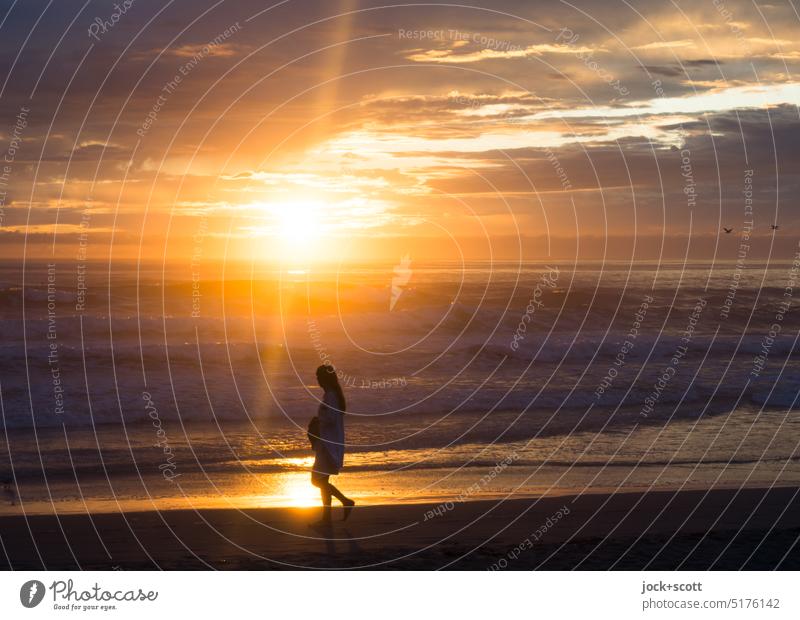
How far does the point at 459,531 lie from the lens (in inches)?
604

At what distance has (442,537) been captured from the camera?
1495cm

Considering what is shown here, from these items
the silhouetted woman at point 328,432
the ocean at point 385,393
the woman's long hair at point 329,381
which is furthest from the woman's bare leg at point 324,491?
the ocean at point 385,393

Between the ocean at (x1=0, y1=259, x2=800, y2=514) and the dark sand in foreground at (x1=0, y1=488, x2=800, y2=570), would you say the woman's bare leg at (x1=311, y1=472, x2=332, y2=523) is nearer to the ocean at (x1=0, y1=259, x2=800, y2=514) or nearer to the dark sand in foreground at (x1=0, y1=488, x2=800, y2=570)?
the dark sand in foreground at (x1=0, y1=488, x2=800, y2=570)

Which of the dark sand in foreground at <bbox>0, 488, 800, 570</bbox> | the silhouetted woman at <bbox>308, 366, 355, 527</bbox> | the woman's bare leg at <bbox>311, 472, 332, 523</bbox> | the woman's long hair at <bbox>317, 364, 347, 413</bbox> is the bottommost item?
the dark sand in foreground at <bbox>0, 488, 800, 570</bbox>

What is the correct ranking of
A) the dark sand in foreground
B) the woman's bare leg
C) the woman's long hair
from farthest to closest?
the woman's bare leg < the woman's long hair < the dark sand in foreground

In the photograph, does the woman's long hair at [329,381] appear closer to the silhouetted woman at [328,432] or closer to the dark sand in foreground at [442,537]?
the silhouetted woman at [328,432]

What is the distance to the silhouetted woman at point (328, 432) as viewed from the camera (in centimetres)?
1503

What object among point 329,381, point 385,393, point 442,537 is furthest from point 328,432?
point 385,393

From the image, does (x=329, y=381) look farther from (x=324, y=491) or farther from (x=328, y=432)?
(x=324, y=491)

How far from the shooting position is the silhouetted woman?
15031 millimetres

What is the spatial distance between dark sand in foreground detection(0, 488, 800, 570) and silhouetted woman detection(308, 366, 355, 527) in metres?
0.78

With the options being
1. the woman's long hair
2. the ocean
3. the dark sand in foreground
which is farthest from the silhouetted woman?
the ocean

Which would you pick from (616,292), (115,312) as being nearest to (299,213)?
(115,312)

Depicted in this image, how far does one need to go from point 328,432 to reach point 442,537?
2272 millimetres
